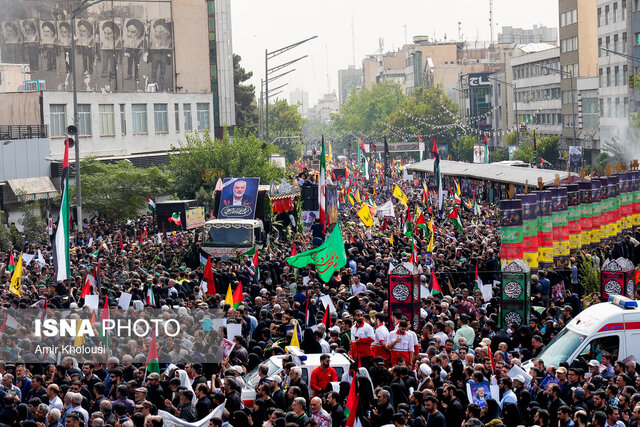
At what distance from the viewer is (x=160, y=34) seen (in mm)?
72875

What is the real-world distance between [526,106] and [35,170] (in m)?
65.4

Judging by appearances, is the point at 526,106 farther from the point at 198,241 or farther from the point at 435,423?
the point at 435,423

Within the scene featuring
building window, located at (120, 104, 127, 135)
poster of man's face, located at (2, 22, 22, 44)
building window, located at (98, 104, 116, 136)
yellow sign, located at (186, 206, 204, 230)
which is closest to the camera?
yellow sign, located at (186, 206, 204, 230)

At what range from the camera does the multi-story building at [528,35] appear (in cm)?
17769

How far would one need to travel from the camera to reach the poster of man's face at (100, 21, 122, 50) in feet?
226

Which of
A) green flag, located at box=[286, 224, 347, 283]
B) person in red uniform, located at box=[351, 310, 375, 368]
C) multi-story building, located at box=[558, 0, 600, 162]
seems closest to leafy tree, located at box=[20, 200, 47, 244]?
green flag, located at box=[286, 224, 347, 283]

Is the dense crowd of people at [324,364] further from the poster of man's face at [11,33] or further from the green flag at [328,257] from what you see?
the poster of man's face at [11,33]

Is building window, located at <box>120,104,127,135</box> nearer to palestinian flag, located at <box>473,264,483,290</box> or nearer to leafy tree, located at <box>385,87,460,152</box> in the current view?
palestinian flag, located at <box>473,264,483,290</box>

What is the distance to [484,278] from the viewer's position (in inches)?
893

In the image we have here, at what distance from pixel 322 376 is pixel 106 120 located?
160 feet

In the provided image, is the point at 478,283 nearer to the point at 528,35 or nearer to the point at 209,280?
the point at 209,280

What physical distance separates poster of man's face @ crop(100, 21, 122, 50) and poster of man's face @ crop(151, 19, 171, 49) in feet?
10.0

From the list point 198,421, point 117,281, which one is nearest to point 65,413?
point 198,421

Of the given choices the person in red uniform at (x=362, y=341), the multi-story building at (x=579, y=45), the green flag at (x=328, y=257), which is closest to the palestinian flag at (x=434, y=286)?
the green flag at (x=328, y=257)
